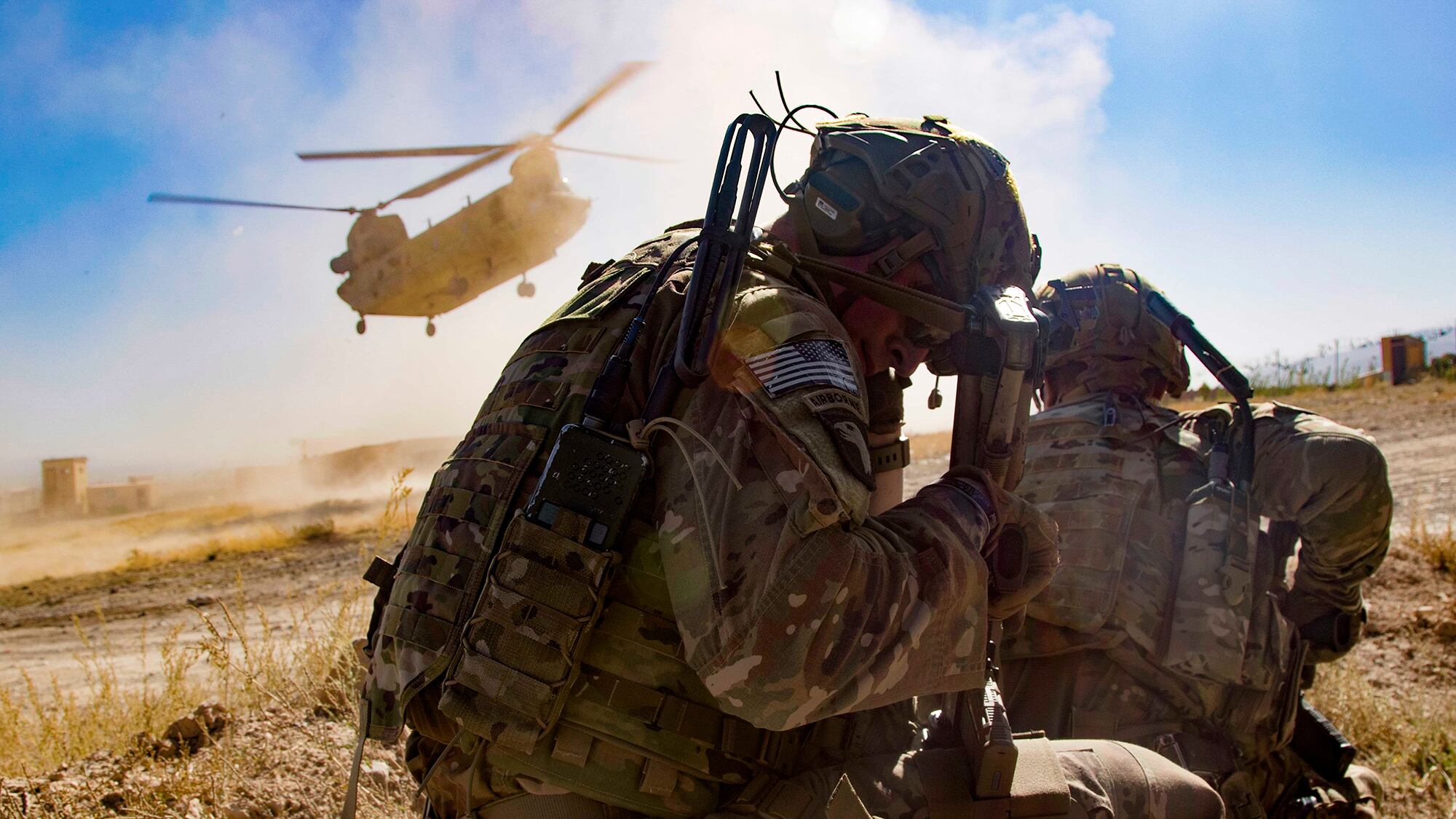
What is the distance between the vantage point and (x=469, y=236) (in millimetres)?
19500

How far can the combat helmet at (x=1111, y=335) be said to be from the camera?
3994 mm

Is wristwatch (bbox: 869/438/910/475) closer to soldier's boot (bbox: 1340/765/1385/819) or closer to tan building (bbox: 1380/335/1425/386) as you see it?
soldier's boot (bbox: 1340/765/1385/819)

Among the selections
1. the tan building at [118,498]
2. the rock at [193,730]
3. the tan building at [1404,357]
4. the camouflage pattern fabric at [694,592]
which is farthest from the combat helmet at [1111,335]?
the tan building at [118,498]

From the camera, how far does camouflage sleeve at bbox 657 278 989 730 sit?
5.33 ft

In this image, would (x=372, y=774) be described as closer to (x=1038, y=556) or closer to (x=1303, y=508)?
(x=1038, y=556)

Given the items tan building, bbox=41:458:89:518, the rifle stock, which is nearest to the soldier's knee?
the rifle stock

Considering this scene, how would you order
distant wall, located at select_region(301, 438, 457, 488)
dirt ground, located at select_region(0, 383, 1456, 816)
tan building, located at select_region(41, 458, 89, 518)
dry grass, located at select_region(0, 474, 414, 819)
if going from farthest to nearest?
distant wall, located at select_region(301, 438, 457, 488) < tan building, located at select_region(41, 458, 89, 518) < dirt ground, located at select_region(0, 383, 1456, 816) < dry grass, located at select_region(0, 474, 414, 819)

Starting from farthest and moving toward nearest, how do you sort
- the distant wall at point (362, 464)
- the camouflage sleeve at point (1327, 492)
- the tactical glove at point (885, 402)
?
the distant wall at point (362, 464)
the camouflage sleeve at point (1327, 492)
the tactical glove at point (885, 402)

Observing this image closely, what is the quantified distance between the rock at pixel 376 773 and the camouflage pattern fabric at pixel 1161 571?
2.57 metres

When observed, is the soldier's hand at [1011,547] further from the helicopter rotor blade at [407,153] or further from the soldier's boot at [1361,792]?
the helicopter rotor blade at [407,153]

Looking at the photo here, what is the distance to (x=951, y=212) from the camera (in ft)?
7.68

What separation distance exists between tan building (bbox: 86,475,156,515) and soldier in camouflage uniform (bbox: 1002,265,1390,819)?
113ft

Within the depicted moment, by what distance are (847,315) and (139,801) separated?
313 centimetres

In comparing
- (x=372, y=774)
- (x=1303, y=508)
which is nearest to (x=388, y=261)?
(x=372, y=774)
